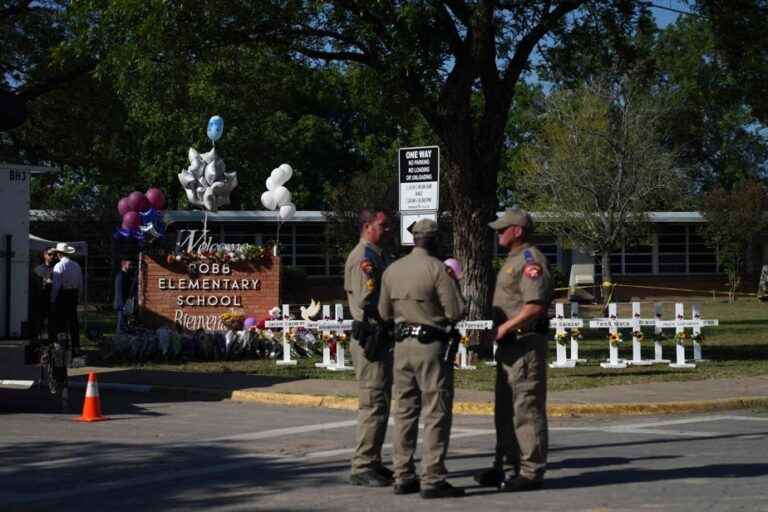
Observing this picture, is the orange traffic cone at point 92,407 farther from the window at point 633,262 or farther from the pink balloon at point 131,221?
the window at point 633,262

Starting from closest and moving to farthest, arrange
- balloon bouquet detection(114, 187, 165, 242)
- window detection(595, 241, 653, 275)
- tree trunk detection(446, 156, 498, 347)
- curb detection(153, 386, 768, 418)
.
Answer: curb detection(153, 386, 768, 418), tree trunk detection(446, 156, 498, 347), balloon bouquet detection(114, 187, 165, 242), window detection(595, 241, 653, 275)

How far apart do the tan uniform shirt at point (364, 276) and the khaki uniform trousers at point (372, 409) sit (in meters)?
0.38

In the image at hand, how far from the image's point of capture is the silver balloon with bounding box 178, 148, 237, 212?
78.8 feet

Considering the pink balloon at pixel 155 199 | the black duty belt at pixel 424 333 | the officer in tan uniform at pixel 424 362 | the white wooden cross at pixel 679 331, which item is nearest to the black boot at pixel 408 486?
the officer in tan uniform at pixel 424 362

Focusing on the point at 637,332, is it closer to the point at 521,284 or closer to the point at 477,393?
the point at 477,393

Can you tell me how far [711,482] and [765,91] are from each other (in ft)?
44.9

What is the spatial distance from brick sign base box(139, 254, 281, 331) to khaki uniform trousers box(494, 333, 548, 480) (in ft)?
47.5

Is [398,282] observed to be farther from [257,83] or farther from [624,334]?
[624,334]

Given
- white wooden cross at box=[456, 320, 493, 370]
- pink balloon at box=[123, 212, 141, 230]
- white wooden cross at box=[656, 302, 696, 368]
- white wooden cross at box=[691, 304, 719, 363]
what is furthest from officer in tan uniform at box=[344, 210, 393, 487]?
pink balloon at box=[123, 212, 141, 230]

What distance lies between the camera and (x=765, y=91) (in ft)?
69.4

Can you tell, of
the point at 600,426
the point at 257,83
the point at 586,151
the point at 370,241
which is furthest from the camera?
the point at 586,151

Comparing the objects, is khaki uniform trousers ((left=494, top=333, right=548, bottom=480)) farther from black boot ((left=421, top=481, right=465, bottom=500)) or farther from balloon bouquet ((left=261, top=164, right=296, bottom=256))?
balloon bouquet ((left=261, top=164, right=296, bottom=256))

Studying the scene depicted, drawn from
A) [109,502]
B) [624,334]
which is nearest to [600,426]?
[109,502]

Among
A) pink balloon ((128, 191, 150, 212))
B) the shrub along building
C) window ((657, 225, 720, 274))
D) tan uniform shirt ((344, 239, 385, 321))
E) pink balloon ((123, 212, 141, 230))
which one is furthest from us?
window ((657, 225, 720, 274))
